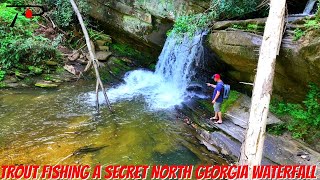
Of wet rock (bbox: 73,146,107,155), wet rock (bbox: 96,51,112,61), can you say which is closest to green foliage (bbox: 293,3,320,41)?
wet rock (bbox: 73,146,107,155)

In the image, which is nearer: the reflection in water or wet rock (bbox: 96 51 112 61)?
the reflection in water

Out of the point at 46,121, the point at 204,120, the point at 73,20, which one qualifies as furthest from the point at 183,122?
the point at 73,20

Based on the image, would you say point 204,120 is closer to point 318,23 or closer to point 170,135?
point 170,135

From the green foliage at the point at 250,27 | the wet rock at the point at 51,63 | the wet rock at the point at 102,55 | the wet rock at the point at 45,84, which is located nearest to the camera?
the green foliage at the point at 250,27

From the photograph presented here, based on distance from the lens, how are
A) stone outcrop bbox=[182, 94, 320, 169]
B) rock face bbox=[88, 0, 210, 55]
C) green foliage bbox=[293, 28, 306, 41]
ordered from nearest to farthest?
stone outcrop bbox=[182, 94, 320, 169]
green foliage bbox=[293, 28, 306, 41]
rock face bbox=[88, 0, 210, 55]

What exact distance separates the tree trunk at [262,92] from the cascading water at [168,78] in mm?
4391

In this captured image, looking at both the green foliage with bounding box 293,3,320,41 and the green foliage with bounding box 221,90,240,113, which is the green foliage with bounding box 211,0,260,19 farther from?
the green foliage with bounding box 221,90,240,113

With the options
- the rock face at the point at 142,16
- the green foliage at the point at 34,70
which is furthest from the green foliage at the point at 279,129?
the green foliage at the point at 34,70

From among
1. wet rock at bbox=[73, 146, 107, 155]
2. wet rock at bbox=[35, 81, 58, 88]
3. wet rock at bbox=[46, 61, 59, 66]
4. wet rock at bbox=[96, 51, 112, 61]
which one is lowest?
wet rock at bbox=[73, 146, 107, 155]

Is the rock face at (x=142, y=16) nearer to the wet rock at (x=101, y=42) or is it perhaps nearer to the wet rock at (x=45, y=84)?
the wet rock at (x=101, y=42)

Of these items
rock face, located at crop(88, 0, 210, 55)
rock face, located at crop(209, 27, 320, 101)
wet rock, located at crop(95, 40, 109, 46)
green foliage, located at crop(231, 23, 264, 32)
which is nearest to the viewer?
rock face, located at crop(209, 27, 320, 101)

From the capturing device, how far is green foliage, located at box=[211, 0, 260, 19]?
9.70 m

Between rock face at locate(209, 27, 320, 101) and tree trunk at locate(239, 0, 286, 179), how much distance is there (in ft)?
3.21

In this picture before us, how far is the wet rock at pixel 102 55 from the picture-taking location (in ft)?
46.5
